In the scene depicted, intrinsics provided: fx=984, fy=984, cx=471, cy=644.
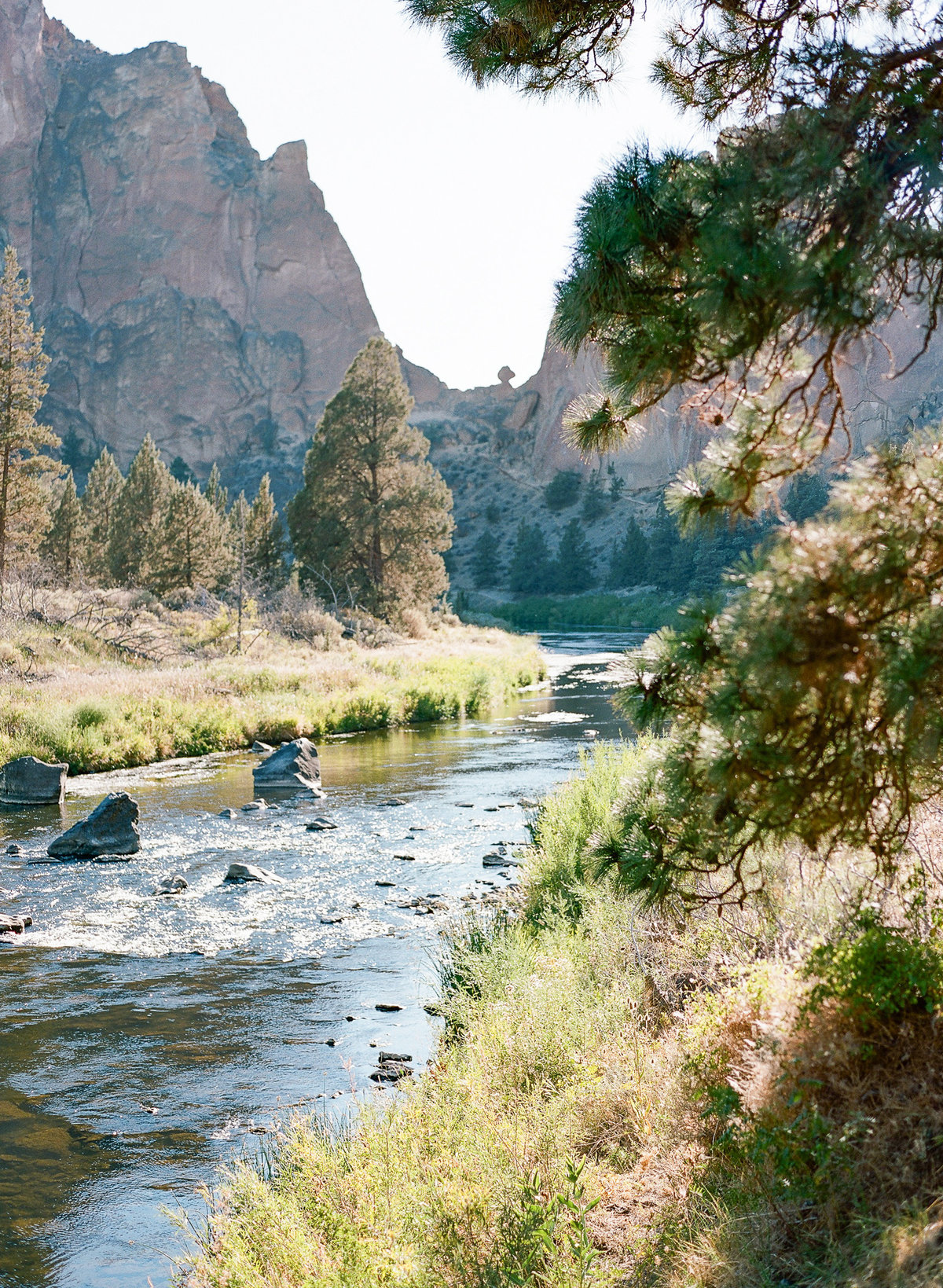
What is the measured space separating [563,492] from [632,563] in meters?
23.2

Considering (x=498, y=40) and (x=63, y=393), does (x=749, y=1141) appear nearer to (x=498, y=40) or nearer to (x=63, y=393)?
(x=498, y=40)

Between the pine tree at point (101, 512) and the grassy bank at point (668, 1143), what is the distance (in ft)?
132

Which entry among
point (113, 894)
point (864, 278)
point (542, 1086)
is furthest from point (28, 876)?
point (864, 278)

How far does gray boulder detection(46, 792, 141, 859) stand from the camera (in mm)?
11016

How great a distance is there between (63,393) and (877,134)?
4508 inches

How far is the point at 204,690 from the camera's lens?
20.6 meters

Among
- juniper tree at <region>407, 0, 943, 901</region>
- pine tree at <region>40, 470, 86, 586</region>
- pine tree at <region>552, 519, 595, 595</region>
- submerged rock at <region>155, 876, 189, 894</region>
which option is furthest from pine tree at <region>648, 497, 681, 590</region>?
juniper tree at <region>407, 0, 943, 901</region>

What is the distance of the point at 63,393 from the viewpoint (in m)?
105

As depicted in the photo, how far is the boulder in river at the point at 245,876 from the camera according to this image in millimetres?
10043

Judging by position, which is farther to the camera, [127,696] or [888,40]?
[127,696]

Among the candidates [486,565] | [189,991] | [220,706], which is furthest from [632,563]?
[189,991]

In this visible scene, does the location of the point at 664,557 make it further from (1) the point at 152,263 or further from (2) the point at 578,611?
(1) the point at 152,263

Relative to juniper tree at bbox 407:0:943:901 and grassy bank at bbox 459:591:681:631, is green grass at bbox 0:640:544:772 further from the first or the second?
grassy bank at bbox 459:591:681:631

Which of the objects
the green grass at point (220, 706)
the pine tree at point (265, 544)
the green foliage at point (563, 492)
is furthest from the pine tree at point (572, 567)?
the green grass at point (220, 706)
